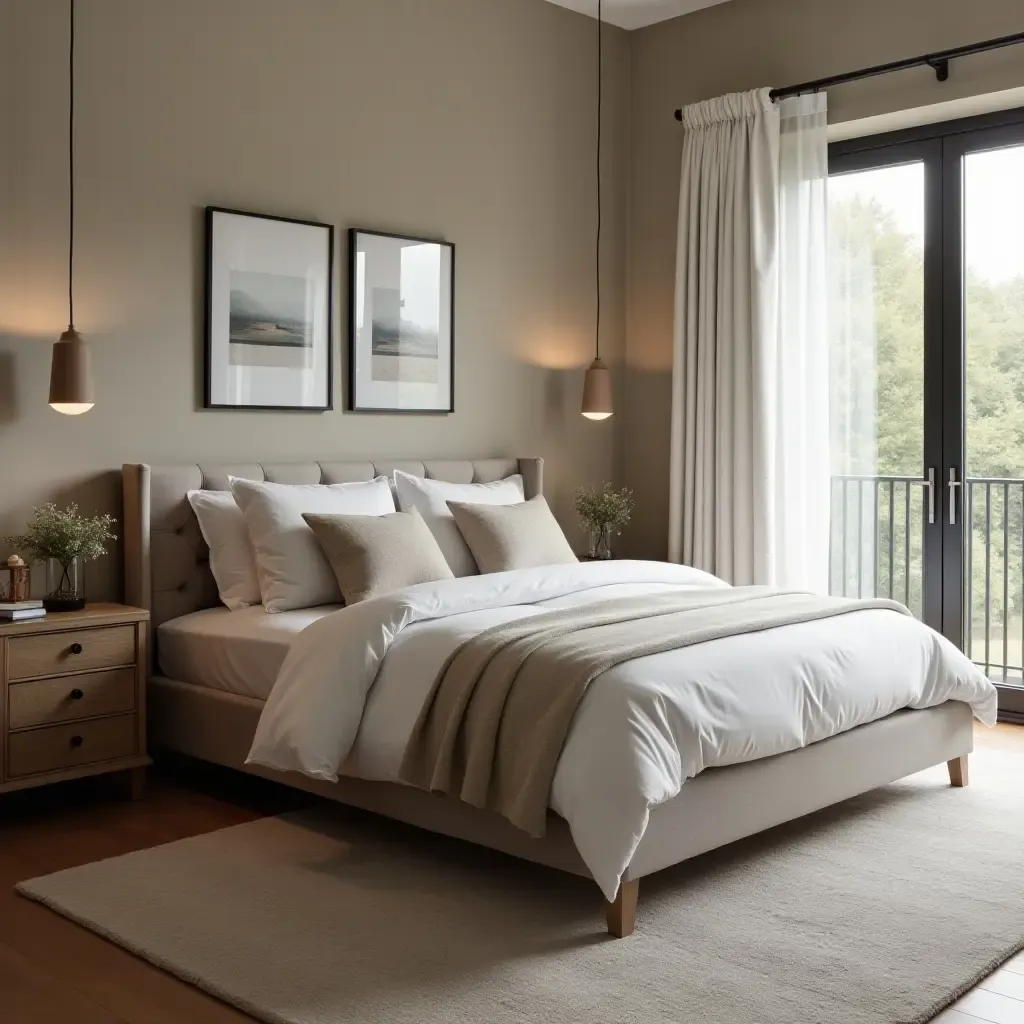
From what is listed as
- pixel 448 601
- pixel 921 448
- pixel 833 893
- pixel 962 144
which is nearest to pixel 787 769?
pixel 833 893

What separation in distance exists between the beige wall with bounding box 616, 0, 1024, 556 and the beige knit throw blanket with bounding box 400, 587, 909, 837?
8.98 feet

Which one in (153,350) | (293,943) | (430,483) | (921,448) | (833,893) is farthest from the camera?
(921,448)

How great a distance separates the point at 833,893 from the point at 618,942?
65 centimetres

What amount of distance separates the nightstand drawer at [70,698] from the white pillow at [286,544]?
542 millimetres

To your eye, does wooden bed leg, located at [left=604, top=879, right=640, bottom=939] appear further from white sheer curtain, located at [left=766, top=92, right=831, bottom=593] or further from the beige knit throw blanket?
white sheer curtain, located at [left=766, top=92, right=831, bottom=593]

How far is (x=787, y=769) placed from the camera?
10.8ft

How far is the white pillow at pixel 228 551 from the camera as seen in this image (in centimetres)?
427

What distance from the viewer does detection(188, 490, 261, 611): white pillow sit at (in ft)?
14.0

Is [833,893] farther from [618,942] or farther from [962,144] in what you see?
[962,144]

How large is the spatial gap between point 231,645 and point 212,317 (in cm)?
128

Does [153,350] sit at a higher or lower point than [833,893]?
higher

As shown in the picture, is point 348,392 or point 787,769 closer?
point 787,769

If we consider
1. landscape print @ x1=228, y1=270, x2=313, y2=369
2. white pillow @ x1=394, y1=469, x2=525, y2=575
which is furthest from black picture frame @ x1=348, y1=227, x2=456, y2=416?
white pillow @ x1=394, y1=469, x2=525, y2=575

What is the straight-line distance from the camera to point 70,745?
148 inches
